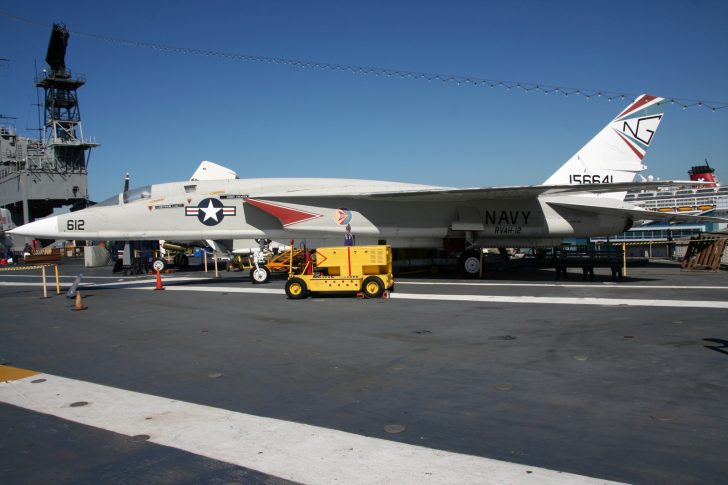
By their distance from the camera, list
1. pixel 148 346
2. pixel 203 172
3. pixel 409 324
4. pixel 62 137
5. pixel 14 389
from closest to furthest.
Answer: pixel 14 389 → pixel 148 346 → pixel 409 324 → pixel 203 172 → pixel 62 137

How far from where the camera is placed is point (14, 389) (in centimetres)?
558

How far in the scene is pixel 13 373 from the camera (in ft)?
20.6

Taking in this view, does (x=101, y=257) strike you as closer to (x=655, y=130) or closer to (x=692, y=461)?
(x=655, y=130)

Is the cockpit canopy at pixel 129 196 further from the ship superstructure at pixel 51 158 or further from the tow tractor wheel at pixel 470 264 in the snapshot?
the ship superstructure at pixel 51 158

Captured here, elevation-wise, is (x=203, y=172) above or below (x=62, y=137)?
below

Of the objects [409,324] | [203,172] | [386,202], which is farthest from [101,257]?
[409,324]

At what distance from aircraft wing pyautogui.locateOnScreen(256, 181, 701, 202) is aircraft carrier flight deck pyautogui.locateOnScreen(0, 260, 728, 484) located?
6670mm

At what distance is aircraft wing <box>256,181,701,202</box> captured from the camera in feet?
53.2

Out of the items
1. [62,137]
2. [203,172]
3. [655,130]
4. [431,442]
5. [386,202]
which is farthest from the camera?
[62,137]

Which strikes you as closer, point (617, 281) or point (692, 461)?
point (692, 461)

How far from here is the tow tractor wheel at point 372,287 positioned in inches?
492

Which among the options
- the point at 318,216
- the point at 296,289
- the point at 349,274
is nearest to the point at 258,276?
the point at 318,216

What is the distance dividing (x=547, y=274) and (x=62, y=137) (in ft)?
214

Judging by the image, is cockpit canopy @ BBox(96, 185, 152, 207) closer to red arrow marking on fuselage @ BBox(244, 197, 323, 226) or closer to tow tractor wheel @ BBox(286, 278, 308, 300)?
red arrow marking on fuselage @ BBox(244, 197, 323, 226)
